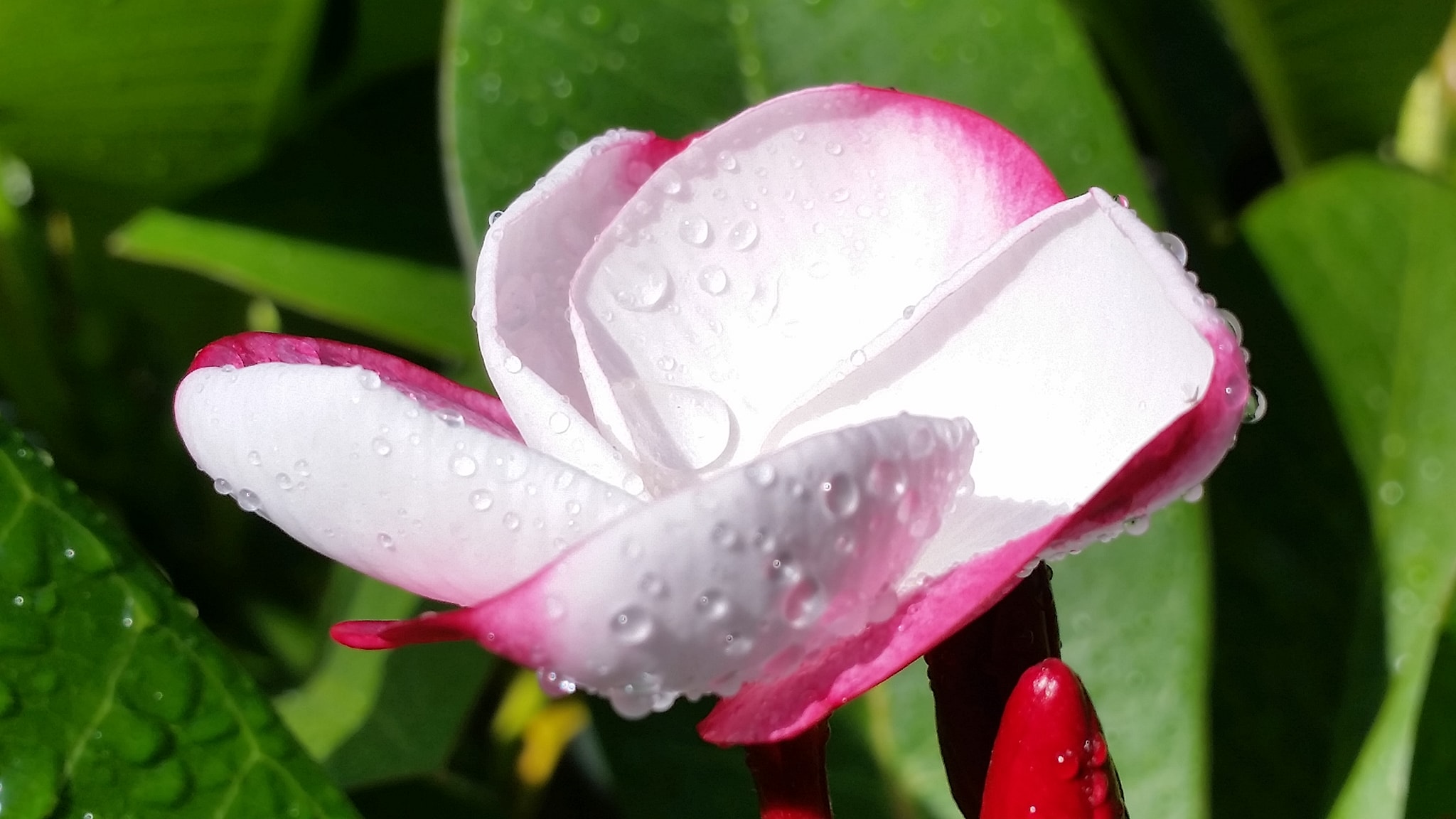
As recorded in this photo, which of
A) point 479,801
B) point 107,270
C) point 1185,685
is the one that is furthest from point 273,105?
point 1185,685

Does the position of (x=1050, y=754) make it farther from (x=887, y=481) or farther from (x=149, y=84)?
(x=149, y=84)

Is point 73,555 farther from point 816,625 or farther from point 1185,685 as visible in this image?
point 1185,685

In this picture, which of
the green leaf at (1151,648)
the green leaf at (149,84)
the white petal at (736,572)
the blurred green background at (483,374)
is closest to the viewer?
the white petal at (736,572)

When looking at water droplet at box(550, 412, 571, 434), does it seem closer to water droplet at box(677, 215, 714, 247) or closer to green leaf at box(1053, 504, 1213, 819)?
water droplet at box(677, 215, 714, 247)

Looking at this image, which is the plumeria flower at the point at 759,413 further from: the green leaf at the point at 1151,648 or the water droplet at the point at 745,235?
the green leaf at the point at 1151,648

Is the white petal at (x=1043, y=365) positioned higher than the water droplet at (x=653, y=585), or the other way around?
the water droplet at (x=653, y=585)

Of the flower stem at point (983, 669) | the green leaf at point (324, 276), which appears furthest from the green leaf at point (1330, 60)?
the flower stem at point (983, 669)
